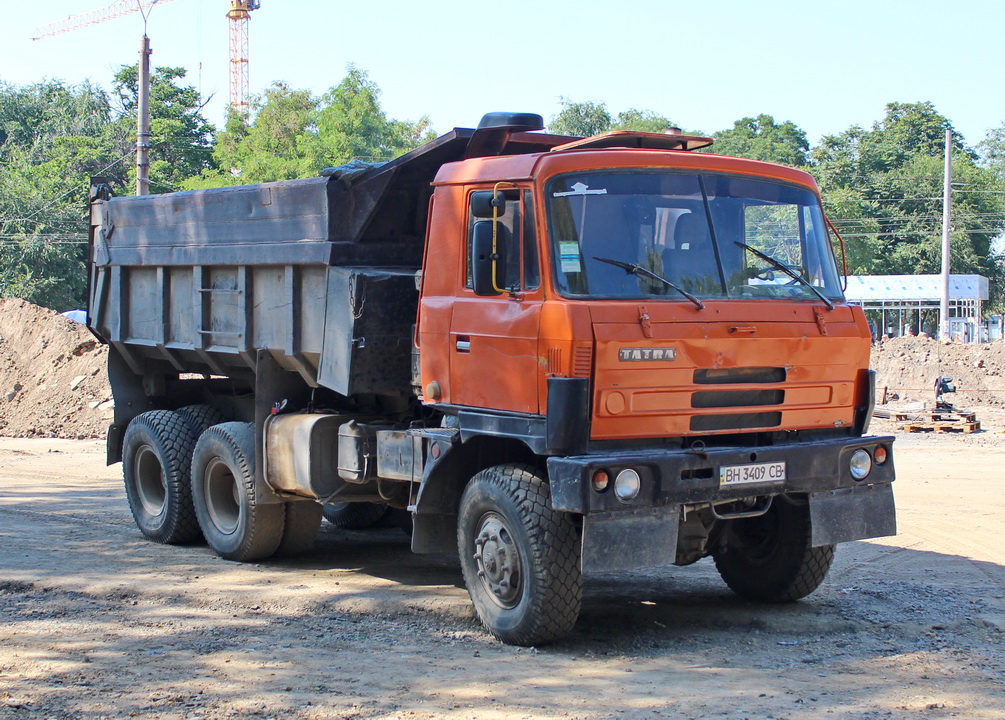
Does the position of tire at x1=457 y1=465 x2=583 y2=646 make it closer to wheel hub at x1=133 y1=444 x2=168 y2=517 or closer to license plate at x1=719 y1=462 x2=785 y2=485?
license plate at x1=719 y1=462 x2=785 y2=485

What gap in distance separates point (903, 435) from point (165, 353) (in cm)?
1363

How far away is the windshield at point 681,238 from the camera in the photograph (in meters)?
6.23

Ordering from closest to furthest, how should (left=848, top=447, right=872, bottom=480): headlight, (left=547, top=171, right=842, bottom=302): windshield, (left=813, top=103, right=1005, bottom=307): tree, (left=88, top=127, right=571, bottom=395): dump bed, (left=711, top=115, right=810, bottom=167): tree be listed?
(left=547, top=171, right=842, bottom=302): windshield < (left=848, top=447, right=872, bottom=480): headlight < (left=88, top=127, right=571, bottom=395): dump bed < (left=813, top=103, right=1005, bottom=307): tree < (left=711, top=115, right=810, bottom=167): tree

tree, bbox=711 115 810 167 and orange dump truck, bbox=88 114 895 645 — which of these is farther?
tree, bbox=711 115 810 167

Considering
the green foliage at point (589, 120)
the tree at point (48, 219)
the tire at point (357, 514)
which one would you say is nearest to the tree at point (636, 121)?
the green foliage at point (589, 120)

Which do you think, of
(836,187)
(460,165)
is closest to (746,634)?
(460,165)

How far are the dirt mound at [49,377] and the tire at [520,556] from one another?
48.2 ft

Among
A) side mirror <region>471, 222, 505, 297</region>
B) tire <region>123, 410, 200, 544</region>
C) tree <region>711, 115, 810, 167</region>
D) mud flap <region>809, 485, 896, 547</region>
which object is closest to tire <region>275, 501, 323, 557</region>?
tire <region>123, 410, 200, 544</region>

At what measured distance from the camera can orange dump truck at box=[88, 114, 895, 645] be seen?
20.1 feet

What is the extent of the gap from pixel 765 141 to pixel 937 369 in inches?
1797

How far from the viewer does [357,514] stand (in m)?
10.7

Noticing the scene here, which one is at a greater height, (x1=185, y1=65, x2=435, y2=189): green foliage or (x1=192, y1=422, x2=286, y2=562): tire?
(x1=185, y1=65, x2=435, y2=189): green foliage

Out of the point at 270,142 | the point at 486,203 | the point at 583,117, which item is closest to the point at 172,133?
the point at 270,142

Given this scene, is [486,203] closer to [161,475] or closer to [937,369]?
[161,475]
